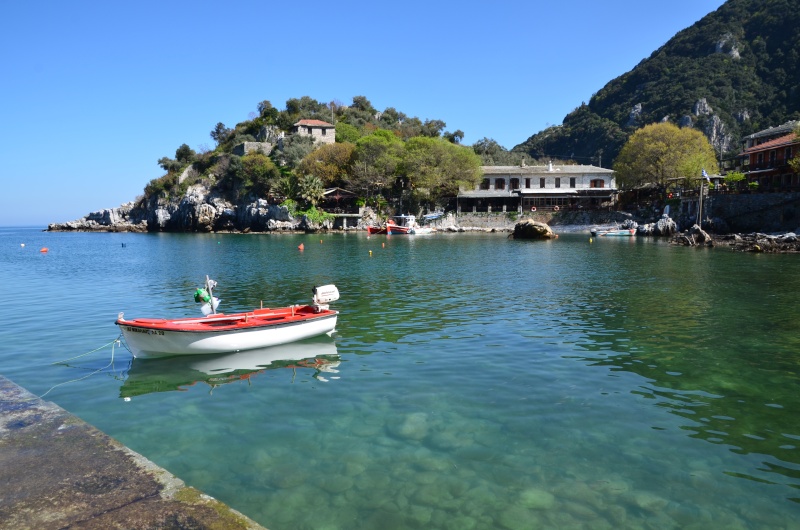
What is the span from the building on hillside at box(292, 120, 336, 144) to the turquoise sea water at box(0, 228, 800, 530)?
9841 cm

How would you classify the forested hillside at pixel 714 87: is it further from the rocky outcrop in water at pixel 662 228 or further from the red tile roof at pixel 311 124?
the red tile roof at pixel 311 124

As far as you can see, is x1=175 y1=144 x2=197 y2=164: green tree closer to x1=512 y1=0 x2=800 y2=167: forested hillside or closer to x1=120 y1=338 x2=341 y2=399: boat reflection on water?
x1=512 y1=0 x2=800 y2=167: forested hillside

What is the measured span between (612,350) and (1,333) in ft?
72.1

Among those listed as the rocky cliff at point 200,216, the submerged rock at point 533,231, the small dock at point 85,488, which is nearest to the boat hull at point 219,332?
the small dock at point 85,488

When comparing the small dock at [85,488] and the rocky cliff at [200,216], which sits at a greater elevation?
the rocky cliff at [200,216]

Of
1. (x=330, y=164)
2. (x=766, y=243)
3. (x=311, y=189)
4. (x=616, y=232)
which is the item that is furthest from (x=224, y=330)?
→ (x=330, y=164)

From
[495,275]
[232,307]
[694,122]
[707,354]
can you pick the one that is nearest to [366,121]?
[694,122]

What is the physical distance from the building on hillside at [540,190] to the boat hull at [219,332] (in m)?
83.3

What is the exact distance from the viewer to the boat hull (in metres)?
14.7

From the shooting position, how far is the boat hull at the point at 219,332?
1466cm

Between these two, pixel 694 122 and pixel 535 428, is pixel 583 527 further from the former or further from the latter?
pixel 694 122

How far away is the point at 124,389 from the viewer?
13.2m

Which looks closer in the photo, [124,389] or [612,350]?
[124,389]

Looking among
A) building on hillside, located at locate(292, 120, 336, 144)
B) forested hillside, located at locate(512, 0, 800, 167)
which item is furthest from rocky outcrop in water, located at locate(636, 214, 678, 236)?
building on hillside, located at locate(292, 120, 336, 144)
